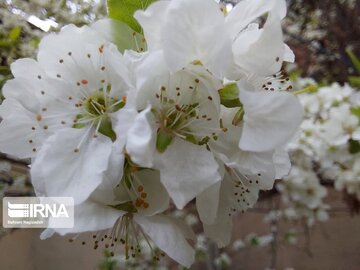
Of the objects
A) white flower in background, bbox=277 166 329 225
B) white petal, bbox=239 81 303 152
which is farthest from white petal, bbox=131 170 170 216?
white flower in background, bbox=277 166 329 225

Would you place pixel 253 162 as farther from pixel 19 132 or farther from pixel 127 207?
pixel 19 132

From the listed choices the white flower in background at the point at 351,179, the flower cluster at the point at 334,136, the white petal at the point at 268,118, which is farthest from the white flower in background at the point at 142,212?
the white flower in background at the point at 351,179

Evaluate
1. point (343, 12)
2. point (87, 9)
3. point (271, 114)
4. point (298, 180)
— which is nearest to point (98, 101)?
point (271, 114)

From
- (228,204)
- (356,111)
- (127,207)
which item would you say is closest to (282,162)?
(228,204)

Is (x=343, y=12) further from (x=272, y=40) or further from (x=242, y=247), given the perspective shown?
(x=272, y=40)

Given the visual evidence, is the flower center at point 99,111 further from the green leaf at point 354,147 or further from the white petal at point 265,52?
the green leaf at point 354,147

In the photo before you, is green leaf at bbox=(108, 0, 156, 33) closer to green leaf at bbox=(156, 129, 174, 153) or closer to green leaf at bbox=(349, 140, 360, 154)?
green leaf at bbox=(156, 129, 174, 153)
